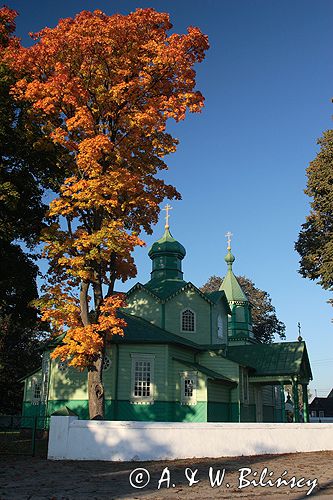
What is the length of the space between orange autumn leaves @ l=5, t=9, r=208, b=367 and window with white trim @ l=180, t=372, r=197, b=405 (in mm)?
7994

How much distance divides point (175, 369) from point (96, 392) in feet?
26.0

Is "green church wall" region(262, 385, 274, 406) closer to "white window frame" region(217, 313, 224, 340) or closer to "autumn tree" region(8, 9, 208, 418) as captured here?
"white window frame" region(217, 313, 224, 340)

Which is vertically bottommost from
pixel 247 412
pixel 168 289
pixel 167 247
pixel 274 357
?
pixel 247 412

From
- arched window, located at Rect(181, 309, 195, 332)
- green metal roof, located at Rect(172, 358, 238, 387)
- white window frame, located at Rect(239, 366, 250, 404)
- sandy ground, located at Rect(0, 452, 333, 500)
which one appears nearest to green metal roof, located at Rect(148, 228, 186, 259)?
arched window, located at Rect(181, 309, 195, 332)

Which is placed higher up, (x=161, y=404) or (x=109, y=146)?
(x=109, y=146)

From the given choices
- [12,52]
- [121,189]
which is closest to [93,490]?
[121,189]

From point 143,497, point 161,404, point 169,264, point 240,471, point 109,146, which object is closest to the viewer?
point 143,497

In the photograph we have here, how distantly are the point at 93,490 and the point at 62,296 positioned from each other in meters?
7.98

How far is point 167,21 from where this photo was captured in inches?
704

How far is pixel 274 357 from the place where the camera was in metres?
31.1

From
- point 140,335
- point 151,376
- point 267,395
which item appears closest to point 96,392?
point 151,376

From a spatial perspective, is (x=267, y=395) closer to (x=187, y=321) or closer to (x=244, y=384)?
(x=244, y=384)

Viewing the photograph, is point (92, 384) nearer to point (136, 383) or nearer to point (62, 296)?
point (62, 296)

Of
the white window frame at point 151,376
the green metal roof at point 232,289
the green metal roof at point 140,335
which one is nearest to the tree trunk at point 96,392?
the green metal roof at point 140,335
